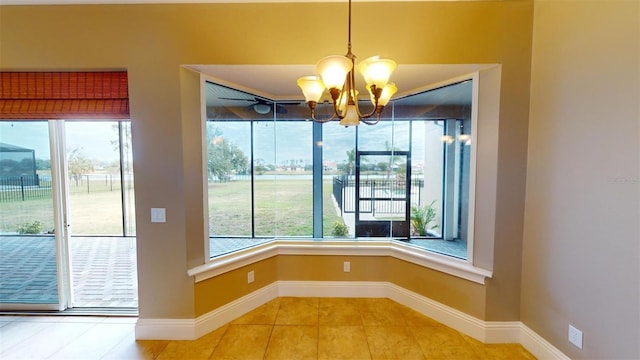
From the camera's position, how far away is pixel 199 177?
7.13ft

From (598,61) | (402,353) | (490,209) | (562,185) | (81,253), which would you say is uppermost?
(598,61)

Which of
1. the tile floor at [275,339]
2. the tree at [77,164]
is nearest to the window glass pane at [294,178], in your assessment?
the tile floor at [275,339]

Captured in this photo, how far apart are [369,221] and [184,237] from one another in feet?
7.18

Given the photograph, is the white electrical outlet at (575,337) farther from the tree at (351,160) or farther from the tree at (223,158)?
the tree at (223,158)

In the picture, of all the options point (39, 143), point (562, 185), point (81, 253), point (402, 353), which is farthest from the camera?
point (81, 253)

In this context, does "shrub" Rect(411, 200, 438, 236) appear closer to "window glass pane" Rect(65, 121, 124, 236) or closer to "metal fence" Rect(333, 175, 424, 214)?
"metal fence" Rect(333, 175, 424, 214)

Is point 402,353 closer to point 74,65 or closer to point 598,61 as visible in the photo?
point 598,61

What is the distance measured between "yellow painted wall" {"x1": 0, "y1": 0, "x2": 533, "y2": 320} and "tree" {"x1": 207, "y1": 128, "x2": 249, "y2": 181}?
34cm

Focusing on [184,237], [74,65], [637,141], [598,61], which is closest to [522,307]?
[637,141]

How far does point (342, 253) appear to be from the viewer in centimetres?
276

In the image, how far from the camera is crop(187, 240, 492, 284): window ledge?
2154 millimetres

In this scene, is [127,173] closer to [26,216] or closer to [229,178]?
[26,216]

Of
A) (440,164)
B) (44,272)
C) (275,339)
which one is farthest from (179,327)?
(440,164)

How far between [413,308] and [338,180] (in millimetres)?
1750
